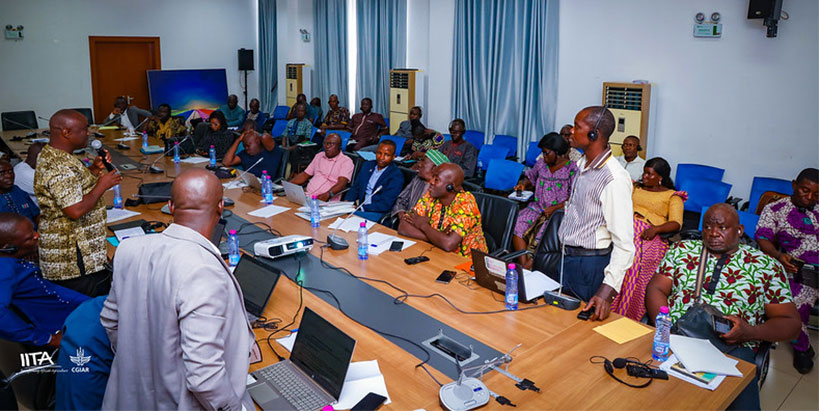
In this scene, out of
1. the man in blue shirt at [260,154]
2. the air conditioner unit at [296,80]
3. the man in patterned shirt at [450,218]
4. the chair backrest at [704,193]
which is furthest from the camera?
the air conditioner unit at [296,80]

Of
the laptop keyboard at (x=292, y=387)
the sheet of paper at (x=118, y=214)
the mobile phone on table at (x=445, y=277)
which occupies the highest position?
the sheet of paper at (x=118, y=214)

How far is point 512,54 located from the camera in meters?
7.86

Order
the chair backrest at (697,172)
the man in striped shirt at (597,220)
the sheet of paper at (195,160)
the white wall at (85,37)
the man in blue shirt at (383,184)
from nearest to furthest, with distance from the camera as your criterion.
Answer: the man in striped shirt at (597,220) < the man in blue shirt at (383,184) < the chair backrest at (697,172) < the sheet of paper at (195,160) < the white wall at (85,37)

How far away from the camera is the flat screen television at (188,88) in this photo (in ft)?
39.2

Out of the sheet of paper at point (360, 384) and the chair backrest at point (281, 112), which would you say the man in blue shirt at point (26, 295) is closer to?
the sheet of paper at point (360, 384)

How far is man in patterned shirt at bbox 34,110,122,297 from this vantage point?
3193 millimetres

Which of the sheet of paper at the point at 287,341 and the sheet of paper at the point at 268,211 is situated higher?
the sheet of paper at the point at 268,211

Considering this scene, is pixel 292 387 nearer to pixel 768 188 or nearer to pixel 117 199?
pixel 117 199

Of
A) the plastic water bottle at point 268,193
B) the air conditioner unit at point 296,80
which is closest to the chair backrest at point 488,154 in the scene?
the plastic water bottle at point 268,193

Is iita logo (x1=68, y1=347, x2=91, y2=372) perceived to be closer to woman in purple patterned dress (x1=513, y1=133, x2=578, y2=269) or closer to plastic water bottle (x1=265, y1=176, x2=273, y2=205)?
plastic water bottle (x1=265, y1=176, x2=273, y2=205)

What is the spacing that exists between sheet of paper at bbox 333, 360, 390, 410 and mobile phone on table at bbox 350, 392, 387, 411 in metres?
0.02

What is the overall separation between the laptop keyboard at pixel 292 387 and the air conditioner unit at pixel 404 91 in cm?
731

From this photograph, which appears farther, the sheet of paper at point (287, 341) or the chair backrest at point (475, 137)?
the chair backrest at point (475, 137)

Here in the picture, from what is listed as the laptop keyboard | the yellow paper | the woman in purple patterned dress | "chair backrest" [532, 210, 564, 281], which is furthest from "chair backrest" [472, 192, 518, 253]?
the laptop keyboard
